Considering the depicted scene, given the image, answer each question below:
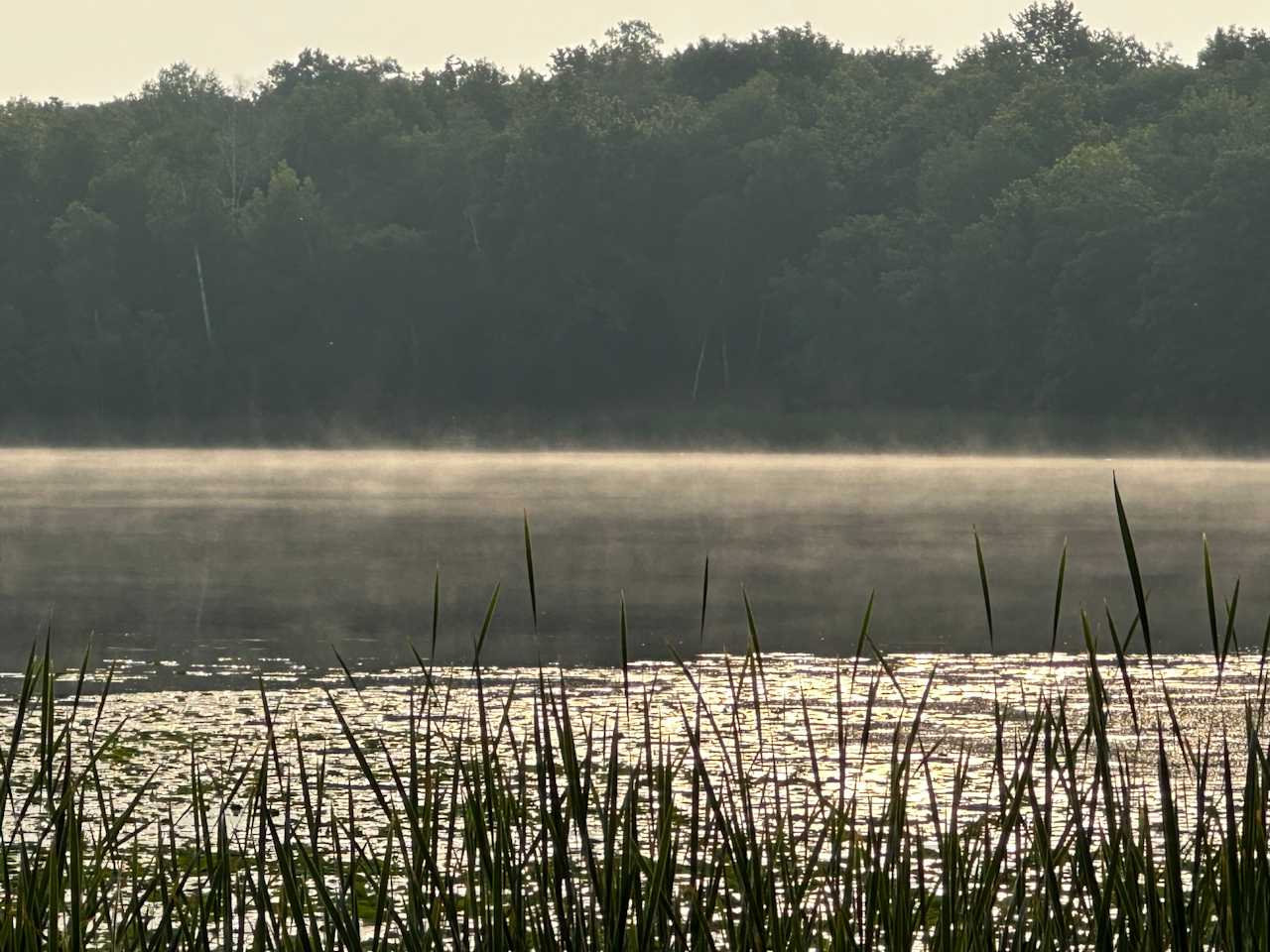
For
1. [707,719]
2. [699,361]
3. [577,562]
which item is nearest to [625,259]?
[699,361]

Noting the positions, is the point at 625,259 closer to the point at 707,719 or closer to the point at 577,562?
the point at 577,562

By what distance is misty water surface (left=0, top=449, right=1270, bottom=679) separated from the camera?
1517 centimetres

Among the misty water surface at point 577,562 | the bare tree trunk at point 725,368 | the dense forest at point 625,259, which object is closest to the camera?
the misty water surface at point 577,562

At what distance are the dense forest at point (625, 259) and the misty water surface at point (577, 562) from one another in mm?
23338

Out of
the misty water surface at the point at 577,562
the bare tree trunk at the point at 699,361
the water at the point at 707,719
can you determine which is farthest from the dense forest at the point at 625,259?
the water at the point at 707,719

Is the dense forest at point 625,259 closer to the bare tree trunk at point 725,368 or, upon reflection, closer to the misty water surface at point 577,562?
the bare tree trunk at point 725,368

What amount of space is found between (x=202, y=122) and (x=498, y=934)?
77121 mm

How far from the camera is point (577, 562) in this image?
842 inches

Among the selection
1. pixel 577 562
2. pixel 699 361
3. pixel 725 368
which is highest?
pixel 699 361

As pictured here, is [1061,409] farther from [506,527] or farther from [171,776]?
[171,776]

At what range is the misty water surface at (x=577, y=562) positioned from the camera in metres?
15.2

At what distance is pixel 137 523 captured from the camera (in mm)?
27156

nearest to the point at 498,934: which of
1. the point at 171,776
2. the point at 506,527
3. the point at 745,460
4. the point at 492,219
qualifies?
the point at 171,776

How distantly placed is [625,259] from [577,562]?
4939cm
